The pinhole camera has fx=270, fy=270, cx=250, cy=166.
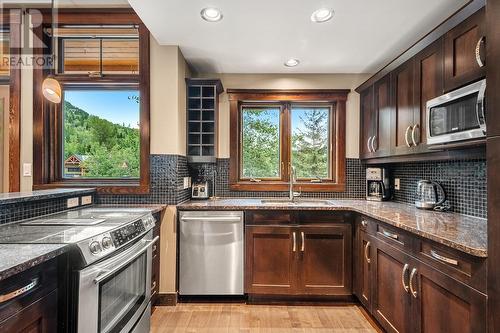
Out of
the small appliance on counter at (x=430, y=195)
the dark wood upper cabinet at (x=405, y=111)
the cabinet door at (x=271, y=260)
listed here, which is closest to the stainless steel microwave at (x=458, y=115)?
the dark wood upper cabinet at (x=405, y=111)

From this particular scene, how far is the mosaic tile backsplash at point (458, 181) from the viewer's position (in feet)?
6.48

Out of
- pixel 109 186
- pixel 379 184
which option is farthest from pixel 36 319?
pixel 379 184

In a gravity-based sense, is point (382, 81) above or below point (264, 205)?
above

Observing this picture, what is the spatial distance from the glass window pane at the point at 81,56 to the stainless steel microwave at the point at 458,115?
10.2 ft

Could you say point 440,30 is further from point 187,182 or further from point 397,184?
point 187,182

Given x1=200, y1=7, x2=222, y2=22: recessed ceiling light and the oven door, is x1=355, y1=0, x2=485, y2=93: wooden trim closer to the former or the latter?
x1=200, y1=7, x2=222, y2=22: recessed ceiling light

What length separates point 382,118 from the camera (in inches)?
107

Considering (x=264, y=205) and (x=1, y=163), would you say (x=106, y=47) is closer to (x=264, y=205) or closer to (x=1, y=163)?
(x=1, y=163)

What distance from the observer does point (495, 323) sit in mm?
1059

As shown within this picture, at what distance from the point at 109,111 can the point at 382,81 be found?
2.84 metres

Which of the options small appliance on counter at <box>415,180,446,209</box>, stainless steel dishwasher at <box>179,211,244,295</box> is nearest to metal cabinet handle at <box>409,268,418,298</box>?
small appliance on counter at <box>415,180,446,209</box>

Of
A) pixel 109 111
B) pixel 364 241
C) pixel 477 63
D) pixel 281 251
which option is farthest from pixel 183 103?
pixel 477 63

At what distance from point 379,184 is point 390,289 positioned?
1.41 meters

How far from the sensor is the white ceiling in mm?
2006
